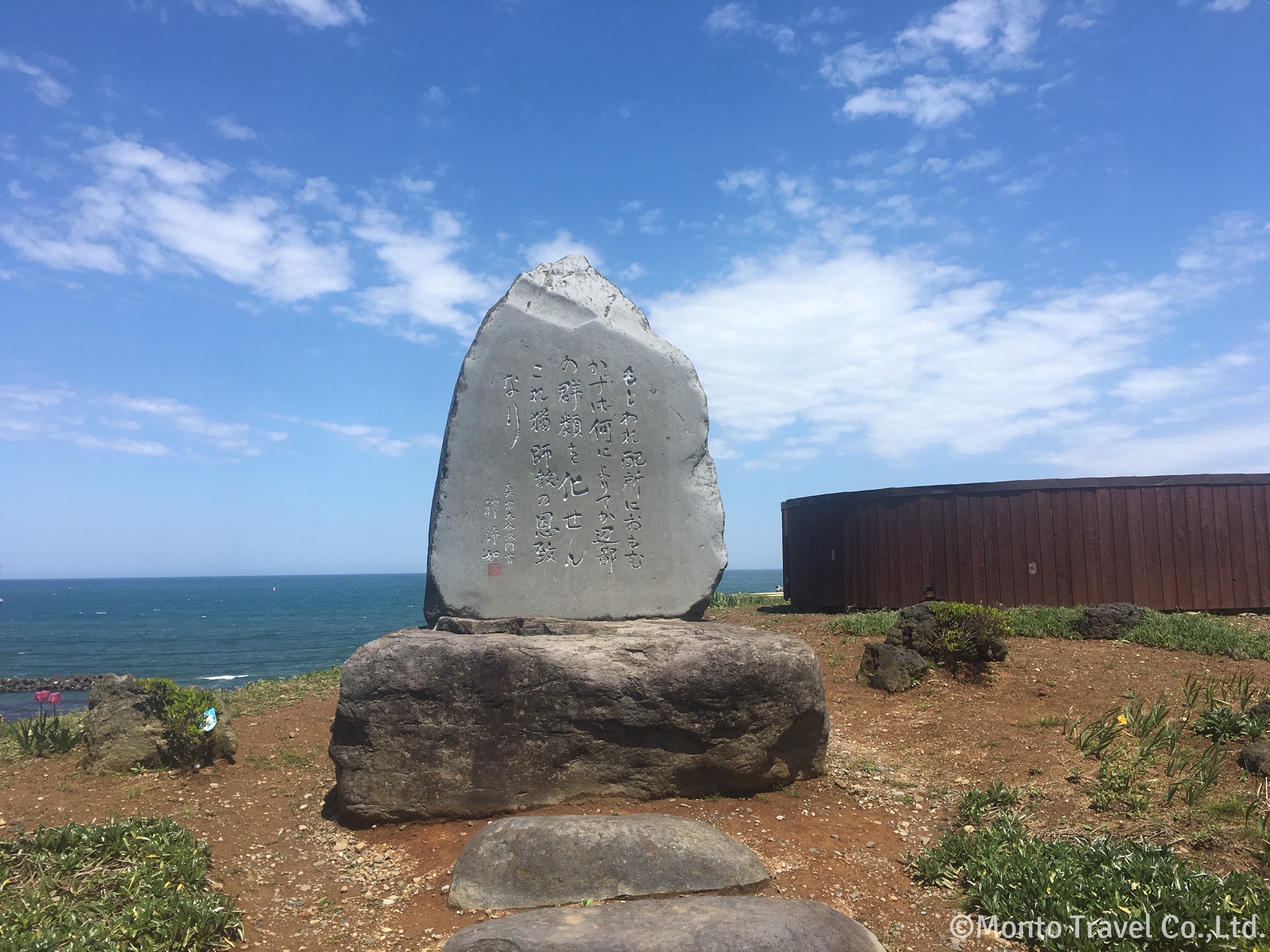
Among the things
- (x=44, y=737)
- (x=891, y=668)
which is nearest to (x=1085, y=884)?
(x=891, y=668)

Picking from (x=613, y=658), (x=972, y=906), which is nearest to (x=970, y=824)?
(x=972, y=906)

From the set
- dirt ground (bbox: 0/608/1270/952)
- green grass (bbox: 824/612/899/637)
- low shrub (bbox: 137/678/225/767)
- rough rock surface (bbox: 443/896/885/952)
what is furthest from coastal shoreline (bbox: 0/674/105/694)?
rough rock surface (bbox: 443/896/885/952)

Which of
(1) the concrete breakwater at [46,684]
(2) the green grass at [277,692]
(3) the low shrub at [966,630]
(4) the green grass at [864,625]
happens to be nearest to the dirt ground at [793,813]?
(3) the low shrub at [966,630]

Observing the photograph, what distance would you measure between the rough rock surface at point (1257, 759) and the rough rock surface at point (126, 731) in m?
7.57

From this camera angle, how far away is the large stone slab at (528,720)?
4.93 m

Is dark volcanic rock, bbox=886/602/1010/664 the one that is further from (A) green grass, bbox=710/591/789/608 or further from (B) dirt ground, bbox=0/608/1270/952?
(A) green grass, bbox=710/591/789/608

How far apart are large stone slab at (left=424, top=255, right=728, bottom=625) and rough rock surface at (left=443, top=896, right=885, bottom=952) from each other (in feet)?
8.48

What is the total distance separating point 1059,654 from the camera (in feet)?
28.5

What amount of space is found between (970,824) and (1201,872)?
4.47 feet

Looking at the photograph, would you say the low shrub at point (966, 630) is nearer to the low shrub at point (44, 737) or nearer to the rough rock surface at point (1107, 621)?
the rough rock surface at point (1107, 621)

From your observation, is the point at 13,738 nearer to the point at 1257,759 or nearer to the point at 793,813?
the point at 793,813

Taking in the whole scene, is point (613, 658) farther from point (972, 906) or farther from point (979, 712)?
point (979, 712)

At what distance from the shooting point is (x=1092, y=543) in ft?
38.7

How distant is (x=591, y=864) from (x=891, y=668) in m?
5.03
